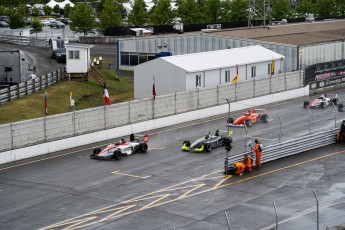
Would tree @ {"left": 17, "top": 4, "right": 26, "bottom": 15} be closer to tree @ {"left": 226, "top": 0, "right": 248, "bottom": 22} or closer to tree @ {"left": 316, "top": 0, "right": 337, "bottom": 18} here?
tree @ {"left": 226, "top": 0, "right": 248, "bottom": 22}

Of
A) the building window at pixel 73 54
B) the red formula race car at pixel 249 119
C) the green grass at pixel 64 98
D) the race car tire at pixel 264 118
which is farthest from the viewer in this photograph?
the building window at pixel 73 54

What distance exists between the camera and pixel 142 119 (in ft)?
156

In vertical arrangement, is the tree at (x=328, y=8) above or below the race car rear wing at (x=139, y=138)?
above

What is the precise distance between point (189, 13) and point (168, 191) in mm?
87578

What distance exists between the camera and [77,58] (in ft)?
208

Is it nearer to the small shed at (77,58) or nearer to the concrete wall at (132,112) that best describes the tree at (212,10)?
the small shed at (77,58)

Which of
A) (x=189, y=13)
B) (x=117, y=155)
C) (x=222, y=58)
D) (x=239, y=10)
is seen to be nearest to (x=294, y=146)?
(x=117, y=155)

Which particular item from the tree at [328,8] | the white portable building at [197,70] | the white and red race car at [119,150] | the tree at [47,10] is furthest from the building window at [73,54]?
the tree at [47,10]

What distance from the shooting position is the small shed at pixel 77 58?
2473 inches

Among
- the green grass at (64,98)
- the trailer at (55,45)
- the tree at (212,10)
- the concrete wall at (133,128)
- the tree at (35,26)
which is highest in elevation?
the tree at (212,10)

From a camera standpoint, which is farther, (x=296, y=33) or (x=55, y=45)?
(x=296, y=33)

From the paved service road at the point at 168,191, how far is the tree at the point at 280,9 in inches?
3382

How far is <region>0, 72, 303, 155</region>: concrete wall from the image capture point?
39750mm

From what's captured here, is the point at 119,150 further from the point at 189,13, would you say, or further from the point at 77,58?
the point at 189,13
